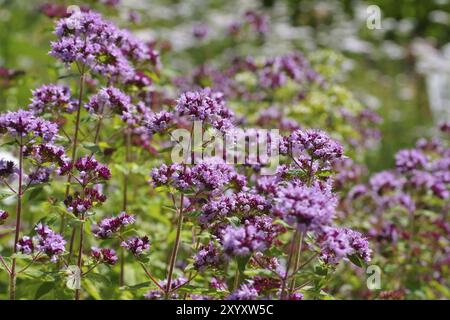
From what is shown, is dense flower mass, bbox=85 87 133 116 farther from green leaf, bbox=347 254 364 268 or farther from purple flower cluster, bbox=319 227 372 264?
green leaf, bbox=347 254 364 268

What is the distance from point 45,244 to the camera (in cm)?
296

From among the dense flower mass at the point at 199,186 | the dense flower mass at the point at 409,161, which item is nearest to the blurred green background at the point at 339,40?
the dense flower mass at the point at 199,186

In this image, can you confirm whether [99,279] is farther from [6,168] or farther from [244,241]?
[244,241]

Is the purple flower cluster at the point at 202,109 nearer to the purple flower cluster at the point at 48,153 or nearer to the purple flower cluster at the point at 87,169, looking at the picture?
the purple flower cluster at the point at 87,169

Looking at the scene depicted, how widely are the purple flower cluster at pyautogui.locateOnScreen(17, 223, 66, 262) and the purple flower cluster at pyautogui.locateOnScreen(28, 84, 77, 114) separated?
29.8 inches

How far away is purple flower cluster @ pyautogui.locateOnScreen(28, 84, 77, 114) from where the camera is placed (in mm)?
3455

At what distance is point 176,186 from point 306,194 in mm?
761

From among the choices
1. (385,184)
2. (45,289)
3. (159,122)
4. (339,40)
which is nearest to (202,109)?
(159,122)

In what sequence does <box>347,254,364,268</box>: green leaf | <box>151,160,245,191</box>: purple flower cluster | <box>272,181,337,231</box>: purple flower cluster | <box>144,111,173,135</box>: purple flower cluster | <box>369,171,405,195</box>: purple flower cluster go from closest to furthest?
<box>272,181,337,231</box>: purple flower cluster, <box>347,254,364,268</box>: green leaf, <box>151,160,245,191</box>: purple flower cluster, <box>144,111,173,135</box>: purple flower cluster, <box>369,171,405,195</box>: purple flower cluster

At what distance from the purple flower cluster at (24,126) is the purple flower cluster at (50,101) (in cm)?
43

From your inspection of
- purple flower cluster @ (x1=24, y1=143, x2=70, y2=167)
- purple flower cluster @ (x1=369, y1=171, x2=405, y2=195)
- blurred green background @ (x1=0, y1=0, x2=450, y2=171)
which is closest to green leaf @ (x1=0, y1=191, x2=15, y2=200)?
purple flower cluster @ (x1=24, y1=143, x2=70, y2=167)

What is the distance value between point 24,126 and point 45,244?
0.59 metres
